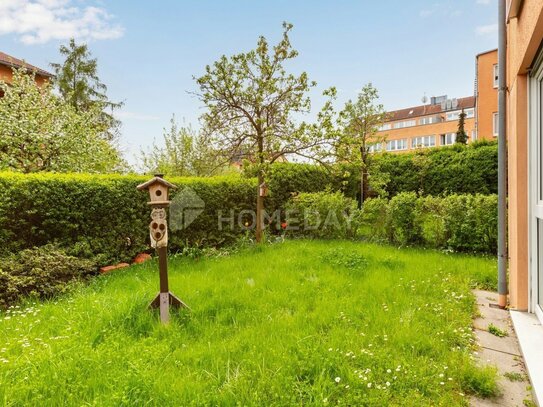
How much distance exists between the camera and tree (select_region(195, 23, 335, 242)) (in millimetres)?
7344

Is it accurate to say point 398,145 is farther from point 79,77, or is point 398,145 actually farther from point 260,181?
point 260,181

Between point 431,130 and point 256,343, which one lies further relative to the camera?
point 431,130

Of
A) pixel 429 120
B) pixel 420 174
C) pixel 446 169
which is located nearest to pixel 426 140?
pixel 429 120

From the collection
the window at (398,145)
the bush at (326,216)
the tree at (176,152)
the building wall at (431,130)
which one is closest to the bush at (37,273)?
the bush at (326,216)

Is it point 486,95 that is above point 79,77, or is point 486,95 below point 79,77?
below

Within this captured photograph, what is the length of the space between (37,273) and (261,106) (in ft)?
18.0

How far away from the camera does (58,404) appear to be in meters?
2.28

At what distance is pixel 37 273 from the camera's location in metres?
4.74

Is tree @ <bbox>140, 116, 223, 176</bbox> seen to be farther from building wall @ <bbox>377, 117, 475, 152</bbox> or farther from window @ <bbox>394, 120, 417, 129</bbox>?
window @ <bbox>394, 120, 417, 129</bbox>

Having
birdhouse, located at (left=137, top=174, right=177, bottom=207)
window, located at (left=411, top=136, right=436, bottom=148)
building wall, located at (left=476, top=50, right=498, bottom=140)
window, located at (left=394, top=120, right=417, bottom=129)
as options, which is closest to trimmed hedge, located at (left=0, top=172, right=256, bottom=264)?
birdhouse, located at (left=137, top=174, right=177, bottom=207)

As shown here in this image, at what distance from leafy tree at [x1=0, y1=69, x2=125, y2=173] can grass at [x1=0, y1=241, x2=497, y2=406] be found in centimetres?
570

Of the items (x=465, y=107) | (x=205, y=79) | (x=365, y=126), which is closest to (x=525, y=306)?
(x=205, y=79)

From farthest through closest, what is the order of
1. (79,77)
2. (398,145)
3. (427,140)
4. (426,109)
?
(426,109), (398,145), (427,140), (79,77)

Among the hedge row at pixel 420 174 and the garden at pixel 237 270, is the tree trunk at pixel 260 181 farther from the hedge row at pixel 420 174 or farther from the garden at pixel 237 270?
the hedge row at pixel 420 174
